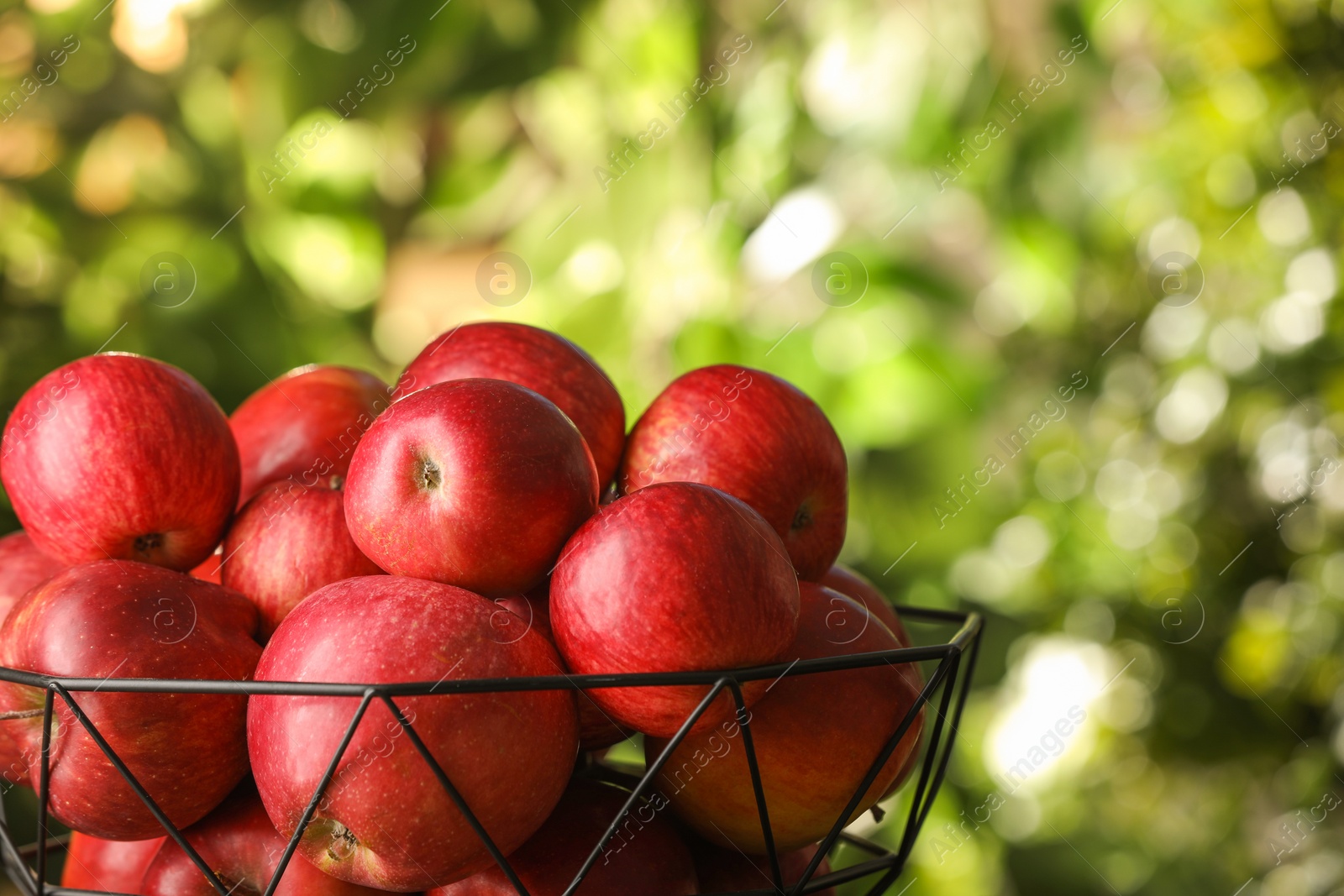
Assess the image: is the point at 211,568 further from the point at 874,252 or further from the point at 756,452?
the point at 874,252

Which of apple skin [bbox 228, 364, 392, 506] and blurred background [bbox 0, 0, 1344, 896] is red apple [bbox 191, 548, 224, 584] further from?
blurred background [bbox 0, 0, 1344, 896]

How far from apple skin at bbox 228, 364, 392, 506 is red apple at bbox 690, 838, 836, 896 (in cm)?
24

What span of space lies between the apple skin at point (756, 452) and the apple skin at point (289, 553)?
14 cm

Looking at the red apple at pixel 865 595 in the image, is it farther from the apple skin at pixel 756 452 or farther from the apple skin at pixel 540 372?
the apple skin at pixel 540 372

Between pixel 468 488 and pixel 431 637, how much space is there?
6cm

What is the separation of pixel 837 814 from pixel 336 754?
0.67 ft

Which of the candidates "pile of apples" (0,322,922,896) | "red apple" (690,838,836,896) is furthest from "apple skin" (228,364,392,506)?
"red apple" (690,838,836,896)

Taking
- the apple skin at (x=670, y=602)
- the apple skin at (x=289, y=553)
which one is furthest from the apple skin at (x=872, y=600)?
the apple skin at (x=289, y=553)

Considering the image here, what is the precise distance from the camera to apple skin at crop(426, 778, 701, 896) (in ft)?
1.18

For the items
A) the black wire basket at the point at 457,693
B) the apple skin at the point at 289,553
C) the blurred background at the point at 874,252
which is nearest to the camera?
the black wire basket at the point at 457,693

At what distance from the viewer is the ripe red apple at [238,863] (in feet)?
1.18

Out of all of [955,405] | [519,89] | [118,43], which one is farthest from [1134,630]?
[118,43]

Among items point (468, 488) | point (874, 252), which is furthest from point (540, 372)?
point (874, 252)

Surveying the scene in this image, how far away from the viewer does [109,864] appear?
0.42 m
